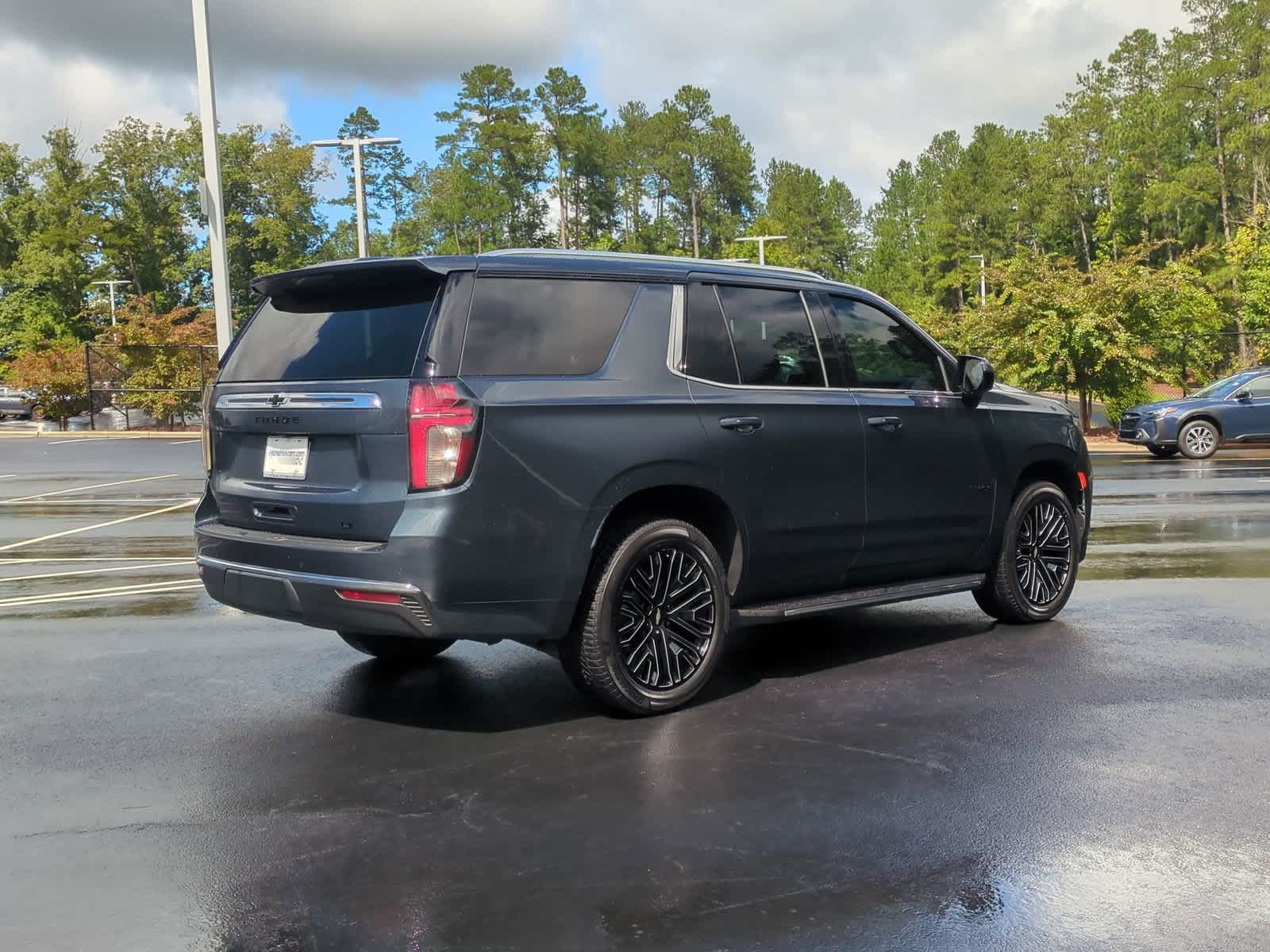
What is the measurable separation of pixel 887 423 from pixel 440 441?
2.61 m

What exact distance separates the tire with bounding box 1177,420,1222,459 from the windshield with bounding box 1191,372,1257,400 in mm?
608

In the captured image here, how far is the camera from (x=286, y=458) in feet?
18.1

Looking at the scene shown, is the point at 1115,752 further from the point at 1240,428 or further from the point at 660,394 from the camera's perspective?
the point at 1240,428

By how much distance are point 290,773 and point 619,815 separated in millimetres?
1362

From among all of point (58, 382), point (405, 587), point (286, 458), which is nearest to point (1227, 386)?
point (286, 458)

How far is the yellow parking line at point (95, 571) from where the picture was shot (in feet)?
32.8

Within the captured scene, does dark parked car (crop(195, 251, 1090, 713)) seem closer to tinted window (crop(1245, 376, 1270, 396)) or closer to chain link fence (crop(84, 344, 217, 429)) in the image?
tinted window (crop(1245, 376, 1270, 396))

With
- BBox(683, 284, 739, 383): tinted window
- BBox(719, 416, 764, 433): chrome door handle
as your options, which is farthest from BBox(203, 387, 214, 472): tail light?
BBox(719, 416, 764, 433): chrome door handle

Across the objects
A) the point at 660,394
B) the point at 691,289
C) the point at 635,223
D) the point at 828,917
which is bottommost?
the point at 828,917

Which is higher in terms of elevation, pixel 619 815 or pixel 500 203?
pixel 500 203

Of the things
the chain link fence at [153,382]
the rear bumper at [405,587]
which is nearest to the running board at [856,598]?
the rear bumper at [405,587]

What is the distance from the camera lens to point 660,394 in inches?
222

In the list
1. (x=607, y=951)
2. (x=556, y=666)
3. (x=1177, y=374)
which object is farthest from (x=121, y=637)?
(x=1177, y=374)

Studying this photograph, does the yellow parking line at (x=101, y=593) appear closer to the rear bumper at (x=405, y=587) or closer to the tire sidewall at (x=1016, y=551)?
the rear bumper at (x=405, y=587)
